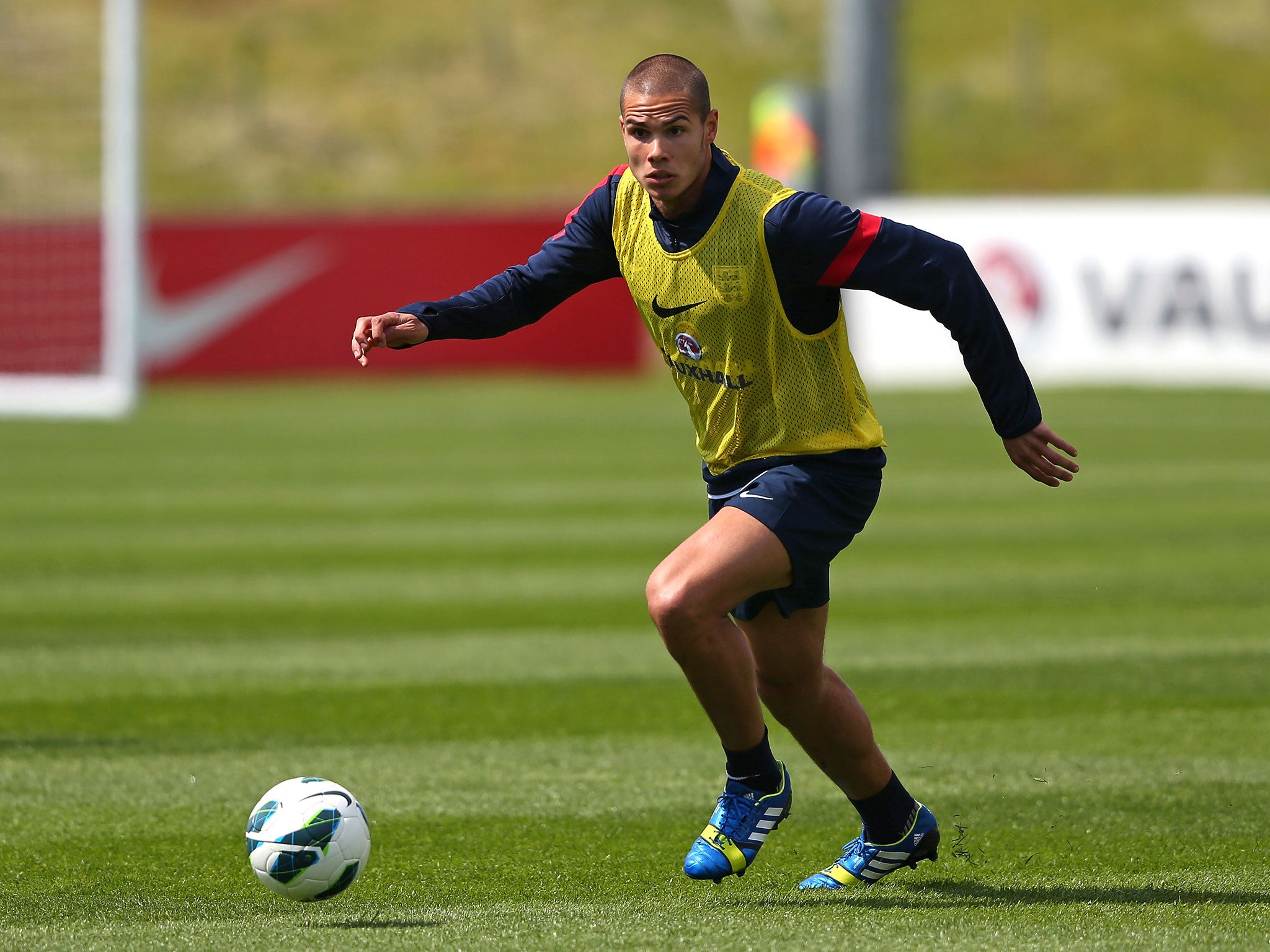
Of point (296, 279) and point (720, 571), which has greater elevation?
point (720, 571)

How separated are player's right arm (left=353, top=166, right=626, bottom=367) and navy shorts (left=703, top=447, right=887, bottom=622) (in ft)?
2.28

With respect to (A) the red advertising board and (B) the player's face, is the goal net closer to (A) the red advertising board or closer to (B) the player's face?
(A) the red advertising board

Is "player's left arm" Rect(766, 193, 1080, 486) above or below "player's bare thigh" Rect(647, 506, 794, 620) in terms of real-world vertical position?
above

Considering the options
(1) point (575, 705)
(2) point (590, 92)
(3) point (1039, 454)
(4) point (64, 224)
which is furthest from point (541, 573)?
(2) point (590, 92)

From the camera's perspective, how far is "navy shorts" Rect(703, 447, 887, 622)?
4.89 meters

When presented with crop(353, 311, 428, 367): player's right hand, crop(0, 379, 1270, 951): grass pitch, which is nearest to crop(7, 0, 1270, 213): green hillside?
crop(0, 379, 1270, 951): grass pitch

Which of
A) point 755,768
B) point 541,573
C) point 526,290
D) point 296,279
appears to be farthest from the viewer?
point 296,279

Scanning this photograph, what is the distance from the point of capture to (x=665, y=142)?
15.7 feet

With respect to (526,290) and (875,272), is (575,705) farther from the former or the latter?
(875,272)

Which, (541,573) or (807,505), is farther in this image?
(541,573)

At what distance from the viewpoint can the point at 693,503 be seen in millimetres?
14445

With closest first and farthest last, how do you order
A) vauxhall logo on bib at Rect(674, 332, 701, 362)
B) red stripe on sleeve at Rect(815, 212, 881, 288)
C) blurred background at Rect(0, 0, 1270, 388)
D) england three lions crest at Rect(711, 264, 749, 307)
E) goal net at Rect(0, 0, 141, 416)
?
red stripe on sleeve at Rect(815, 212, 881, 288)
england three lions crest at Rect(711, 264, 749, 307)
vauxhall logo on bib at Rect(674, 332, 701, 362)
goal net at Rect(0, 0, 141, 416)
blurred background at Rect(0, 0, 1270, 388)

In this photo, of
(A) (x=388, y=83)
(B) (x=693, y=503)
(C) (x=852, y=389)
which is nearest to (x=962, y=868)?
(C) (x=852, y=389)

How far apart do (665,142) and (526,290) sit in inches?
29.4
